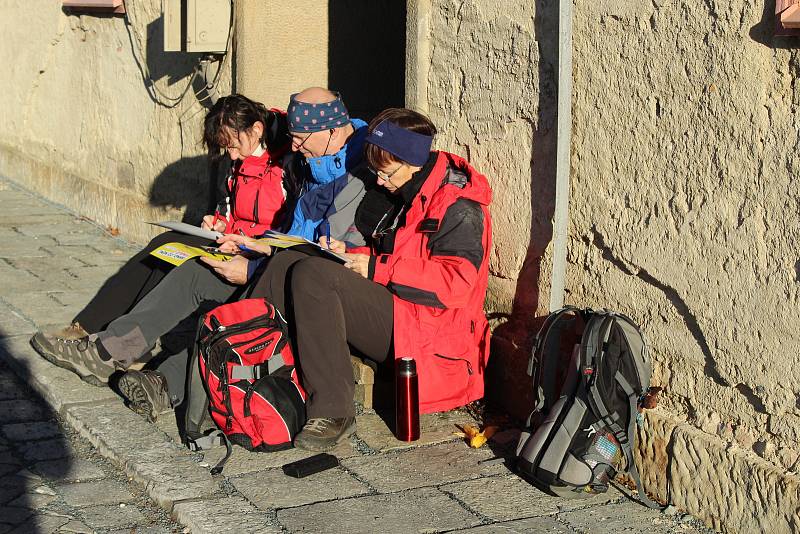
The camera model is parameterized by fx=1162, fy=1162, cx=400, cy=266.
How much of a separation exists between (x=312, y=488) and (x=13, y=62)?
7.56 m

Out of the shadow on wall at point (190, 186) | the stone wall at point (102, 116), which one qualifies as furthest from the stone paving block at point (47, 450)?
the stone wall at point (102, 116)

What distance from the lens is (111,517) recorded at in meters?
3.86

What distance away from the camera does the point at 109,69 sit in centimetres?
841

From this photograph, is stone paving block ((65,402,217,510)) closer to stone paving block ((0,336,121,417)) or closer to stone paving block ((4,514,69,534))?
stone paving block ((0,336,121,417))

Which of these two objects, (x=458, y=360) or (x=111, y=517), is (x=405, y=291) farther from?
(x=111, y=517)

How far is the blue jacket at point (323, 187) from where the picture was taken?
492cm

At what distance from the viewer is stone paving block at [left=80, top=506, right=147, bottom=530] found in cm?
381

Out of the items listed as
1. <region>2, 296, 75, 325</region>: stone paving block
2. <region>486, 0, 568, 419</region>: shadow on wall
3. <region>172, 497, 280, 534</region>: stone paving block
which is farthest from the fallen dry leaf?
<region>2, 296, 75, 325</region>: stone paving block

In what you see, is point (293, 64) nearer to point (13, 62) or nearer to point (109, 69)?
point (109, 69)

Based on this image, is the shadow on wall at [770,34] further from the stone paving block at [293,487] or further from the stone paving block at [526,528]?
the stone paving block at [293,487]

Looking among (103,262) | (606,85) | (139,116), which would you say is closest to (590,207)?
(606,85)

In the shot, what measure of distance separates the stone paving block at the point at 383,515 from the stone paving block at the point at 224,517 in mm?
74

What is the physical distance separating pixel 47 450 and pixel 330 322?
1217mm

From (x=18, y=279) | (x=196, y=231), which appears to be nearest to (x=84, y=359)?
(x=196, y=231)
